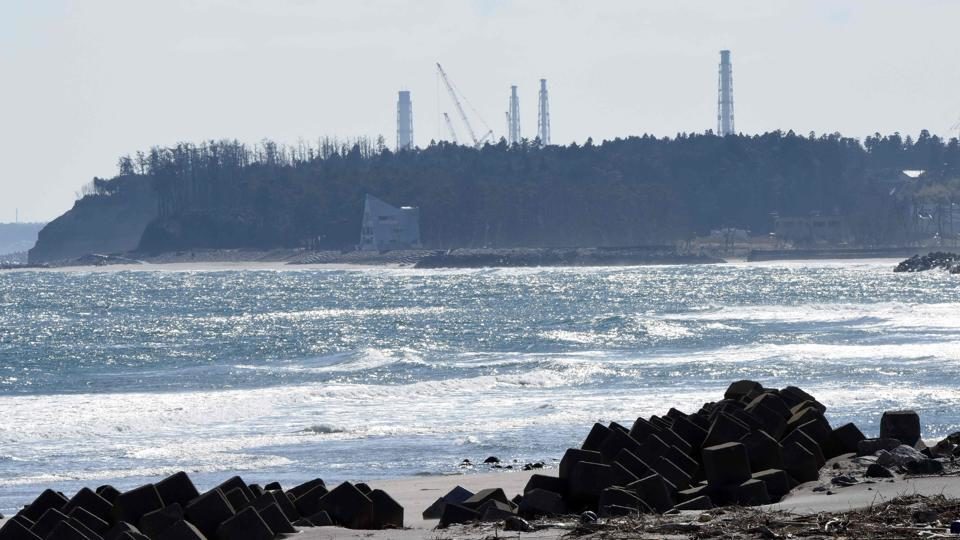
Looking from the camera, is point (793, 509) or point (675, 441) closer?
point (793, 509)

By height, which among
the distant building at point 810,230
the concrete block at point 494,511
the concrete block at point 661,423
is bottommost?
the concrete block at point 494,511

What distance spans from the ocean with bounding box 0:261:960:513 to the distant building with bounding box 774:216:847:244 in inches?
4093

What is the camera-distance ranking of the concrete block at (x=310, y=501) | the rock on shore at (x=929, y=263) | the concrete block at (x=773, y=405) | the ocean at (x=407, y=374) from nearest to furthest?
the concrete block at (x=310, y=501) → the concrete block at (x=773, y=405) → the ocean at (x=407, y=374) → the rock on shore at (x=929, y=263)

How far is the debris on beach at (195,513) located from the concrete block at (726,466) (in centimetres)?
240

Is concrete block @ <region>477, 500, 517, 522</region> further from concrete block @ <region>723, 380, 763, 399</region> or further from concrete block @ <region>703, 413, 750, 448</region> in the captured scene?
concrete block @ <region>723, 380, 763, 399</region>

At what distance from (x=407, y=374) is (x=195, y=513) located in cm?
2668

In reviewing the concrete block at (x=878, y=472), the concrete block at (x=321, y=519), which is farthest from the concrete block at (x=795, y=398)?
the concrete block at (x=321, y=519)

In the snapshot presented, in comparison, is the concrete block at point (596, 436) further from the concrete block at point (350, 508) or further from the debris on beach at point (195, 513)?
the concrete block at point (350, 508)

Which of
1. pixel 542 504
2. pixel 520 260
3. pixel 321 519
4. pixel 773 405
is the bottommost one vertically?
pixel 520 260

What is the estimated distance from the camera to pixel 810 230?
628 ft

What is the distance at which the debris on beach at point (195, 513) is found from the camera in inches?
441

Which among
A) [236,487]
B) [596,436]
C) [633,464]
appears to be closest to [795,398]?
[596,436]

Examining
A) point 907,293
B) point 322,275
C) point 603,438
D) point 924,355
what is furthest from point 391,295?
point 603,438

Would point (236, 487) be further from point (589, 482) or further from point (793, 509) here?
point (793, 509)
